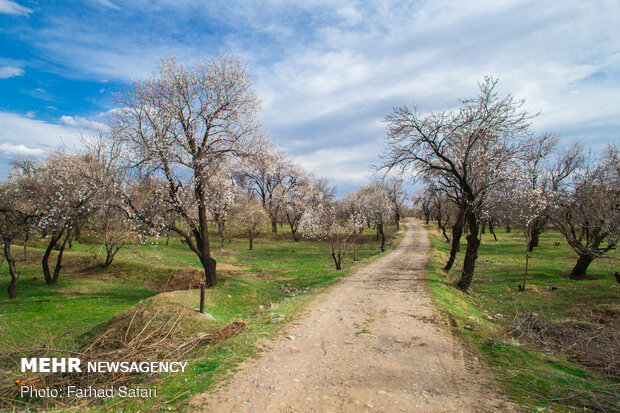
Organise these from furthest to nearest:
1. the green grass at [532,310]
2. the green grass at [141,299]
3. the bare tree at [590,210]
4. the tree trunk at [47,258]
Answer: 1. the tree trunk at [47,258]
2. the bare tree at [590,210]
3. the green grass at [141,299]
4. the green grass at [532,310]

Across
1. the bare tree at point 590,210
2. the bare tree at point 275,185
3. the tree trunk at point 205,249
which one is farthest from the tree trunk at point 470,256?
the bare tree at point 275,185

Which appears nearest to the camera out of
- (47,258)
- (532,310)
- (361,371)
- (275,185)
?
(361,371)

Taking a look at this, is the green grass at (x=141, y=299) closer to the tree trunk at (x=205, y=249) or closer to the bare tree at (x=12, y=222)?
the tree trunk at (x=205, y=249)

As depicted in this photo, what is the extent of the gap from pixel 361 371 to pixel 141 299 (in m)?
15.3

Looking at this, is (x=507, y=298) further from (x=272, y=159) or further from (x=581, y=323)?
(x=272, y=159)

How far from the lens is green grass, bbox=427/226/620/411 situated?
17.6 feet

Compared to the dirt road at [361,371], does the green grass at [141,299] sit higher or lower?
lower

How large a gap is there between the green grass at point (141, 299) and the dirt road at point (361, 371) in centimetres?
71

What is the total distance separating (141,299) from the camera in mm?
17078

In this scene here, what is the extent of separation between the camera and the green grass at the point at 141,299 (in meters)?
6.07

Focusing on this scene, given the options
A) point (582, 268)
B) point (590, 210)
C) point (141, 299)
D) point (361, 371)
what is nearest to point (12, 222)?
point (141, 299)

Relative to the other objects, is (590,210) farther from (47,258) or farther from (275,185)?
(275,185)

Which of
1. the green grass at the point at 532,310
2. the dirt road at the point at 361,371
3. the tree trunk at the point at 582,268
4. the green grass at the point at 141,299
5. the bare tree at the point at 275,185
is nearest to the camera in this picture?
the dirt road at the point at 361,371

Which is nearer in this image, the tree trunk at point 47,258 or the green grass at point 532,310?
the green grass at point 532,310
